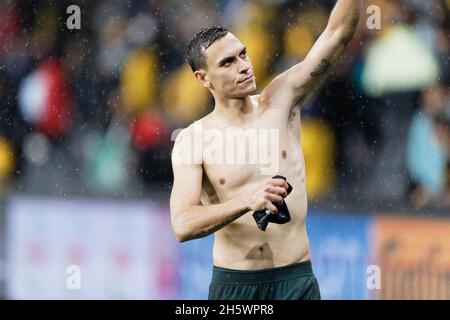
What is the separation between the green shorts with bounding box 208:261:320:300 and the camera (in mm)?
5410

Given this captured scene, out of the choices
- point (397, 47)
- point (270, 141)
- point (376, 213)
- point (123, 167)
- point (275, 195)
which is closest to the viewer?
point (275, 195)

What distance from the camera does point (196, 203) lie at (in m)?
5.39

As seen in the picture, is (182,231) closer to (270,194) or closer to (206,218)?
(206,218)

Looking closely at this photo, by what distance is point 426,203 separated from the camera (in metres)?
7.48

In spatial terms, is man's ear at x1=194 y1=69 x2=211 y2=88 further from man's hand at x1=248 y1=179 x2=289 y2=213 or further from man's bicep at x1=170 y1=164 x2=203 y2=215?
man's hand at x1=248 y1=179 x2=289 y2=213

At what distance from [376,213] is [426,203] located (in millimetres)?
352

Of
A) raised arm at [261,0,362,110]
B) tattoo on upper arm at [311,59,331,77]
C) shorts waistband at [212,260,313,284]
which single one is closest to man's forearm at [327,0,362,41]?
raised arm at [261,0,362,110]

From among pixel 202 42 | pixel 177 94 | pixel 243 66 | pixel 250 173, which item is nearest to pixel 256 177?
pixel 250 173

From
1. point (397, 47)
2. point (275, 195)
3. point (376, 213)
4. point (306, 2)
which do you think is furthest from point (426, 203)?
point (275, 195)

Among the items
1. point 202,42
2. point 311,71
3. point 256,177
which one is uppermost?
point 202,42

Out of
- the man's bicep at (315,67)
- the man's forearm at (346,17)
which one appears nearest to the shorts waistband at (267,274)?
the man's bicep at (315,67)

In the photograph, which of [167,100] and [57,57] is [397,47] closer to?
[167,100]

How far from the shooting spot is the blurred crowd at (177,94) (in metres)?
7.79

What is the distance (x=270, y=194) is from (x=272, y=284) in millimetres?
683
